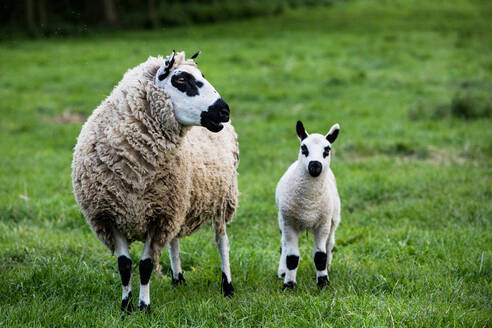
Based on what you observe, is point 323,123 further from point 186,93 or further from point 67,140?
point 186,93

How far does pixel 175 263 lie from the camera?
559cm

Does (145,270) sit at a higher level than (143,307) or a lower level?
higher

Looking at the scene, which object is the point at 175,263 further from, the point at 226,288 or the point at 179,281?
the point at 226,288

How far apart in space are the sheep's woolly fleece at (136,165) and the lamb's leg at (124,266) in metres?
0.07

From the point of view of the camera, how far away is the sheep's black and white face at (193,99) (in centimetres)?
434

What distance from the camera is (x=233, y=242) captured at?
664cm

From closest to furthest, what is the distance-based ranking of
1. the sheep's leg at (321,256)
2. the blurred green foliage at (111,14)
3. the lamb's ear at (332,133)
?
the lamb's ear at (332,133) < the sheep's leg at (321,256) < the blurred green foliage at (111,14)

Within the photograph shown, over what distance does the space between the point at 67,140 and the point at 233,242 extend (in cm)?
605

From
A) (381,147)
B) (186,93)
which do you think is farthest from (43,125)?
(186,93)

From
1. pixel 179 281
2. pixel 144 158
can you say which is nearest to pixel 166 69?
pixel 144 158

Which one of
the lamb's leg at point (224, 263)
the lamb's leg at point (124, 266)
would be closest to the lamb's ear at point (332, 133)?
the lamb's leg at point (224, 263)

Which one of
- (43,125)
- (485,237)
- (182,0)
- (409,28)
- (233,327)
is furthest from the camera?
(182,0)

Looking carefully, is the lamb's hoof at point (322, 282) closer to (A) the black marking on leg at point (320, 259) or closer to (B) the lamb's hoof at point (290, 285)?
(A) the black marking on leg at point (320, 259)

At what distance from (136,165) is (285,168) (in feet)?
16.7
